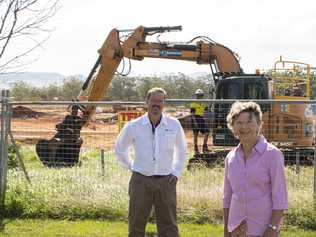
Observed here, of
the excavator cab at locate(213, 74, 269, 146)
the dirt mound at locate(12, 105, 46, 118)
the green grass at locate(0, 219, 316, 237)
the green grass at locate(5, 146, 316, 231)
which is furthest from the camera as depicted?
the excavator cab at locate(213, 74, 269, 146)

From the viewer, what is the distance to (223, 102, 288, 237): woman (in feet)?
13.6

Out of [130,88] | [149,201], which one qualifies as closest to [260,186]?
[149,201]

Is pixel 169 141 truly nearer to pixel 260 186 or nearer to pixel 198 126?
pixel 260 186

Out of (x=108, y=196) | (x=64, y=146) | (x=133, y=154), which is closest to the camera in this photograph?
(x=133, y=154)

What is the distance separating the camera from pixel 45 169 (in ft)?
33.7

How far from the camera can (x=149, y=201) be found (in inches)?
244

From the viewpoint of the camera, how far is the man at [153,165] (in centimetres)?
615

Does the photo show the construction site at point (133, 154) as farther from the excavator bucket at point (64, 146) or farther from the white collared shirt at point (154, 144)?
the white collared shirt at point (154, 144)

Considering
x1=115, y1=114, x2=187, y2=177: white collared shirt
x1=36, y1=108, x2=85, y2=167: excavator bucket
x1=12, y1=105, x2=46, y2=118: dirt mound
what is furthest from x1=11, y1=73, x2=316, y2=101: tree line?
x1=115, y1=114, x2=187, y2=177: white collared shirt

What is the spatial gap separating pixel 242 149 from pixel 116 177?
519cm

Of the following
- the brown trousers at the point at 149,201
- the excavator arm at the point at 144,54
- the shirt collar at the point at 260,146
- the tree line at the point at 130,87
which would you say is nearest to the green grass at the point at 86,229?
the brown trousers at the point at 149,201

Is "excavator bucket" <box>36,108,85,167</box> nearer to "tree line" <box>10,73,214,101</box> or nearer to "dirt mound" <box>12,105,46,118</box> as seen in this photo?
"dirt mound" <box>12,105,46,118</box>

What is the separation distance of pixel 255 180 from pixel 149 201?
219cm

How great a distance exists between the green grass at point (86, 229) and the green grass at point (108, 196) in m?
0.23
